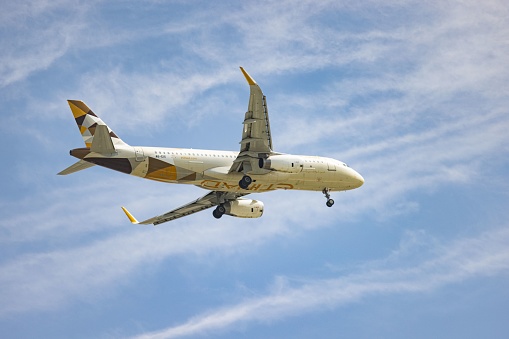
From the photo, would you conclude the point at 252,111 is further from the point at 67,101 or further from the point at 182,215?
the point at 182,215

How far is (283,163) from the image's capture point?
68000mm

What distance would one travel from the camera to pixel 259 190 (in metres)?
71.6

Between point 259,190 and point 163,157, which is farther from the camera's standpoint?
point 259,190

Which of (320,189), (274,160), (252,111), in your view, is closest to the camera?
(252,111)

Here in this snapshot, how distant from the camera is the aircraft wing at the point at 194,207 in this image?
76.7 meters

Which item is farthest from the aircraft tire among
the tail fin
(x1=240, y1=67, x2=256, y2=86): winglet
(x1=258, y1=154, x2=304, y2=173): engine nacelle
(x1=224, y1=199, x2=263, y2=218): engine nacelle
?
(x1=240, y1=67, x2=256, y2=86): winglet

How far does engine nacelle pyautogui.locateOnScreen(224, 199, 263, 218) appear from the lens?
76.9m

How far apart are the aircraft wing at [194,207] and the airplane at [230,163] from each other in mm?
2696

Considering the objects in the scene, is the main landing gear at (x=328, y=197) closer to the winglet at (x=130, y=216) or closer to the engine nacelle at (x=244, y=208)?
the engine nacelle at (x=244, y=208)

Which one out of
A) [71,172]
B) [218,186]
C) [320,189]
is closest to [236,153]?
[218,186]

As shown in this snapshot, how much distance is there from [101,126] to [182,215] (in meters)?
17.0

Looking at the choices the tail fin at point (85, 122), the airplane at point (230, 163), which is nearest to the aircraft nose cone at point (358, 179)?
the airplane at point (230, 163)

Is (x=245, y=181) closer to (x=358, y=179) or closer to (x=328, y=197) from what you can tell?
(x=328, y=197)

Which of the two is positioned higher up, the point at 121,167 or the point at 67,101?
the point at 67,101
